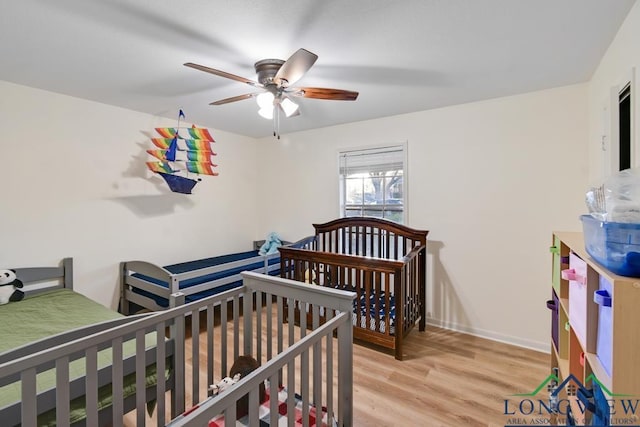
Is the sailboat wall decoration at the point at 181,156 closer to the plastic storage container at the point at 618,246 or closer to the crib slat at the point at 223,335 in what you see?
the crib slat at the point at 223,335

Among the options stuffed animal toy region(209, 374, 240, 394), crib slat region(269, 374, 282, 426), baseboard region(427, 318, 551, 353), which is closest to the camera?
crib slat region(269, 374, 282, 426)

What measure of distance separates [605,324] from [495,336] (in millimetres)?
2029

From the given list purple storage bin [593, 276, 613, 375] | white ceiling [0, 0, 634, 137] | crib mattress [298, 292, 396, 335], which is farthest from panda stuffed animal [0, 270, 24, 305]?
purple storage bin [593, 276, 613, 375]

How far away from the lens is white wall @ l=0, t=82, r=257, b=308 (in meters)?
2.40

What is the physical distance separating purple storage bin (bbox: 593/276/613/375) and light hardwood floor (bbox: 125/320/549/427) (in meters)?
1.01

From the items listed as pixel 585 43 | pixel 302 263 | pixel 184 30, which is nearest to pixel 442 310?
pixel 302 263

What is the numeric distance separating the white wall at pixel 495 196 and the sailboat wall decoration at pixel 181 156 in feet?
6.10

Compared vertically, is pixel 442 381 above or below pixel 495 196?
below

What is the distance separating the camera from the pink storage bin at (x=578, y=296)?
113 centimetres

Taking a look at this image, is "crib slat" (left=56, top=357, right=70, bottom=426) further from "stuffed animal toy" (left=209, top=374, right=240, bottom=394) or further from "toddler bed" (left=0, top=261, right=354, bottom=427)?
"stuffed animal toy" (left=209, top=374, right=240, bottom=394)

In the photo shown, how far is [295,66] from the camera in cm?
159

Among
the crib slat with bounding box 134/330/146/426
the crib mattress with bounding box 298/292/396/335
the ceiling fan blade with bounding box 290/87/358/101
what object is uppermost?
the ceiling fan blade with bounding box 290/87/358/101

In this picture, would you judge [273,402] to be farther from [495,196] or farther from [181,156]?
[181,156]

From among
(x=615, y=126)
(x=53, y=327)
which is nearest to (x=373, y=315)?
(x=615, y=126)
